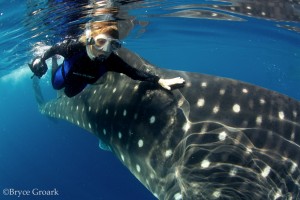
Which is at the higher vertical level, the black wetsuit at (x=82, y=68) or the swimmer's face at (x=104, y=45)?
the swimmer's face at (x=104, y=45)

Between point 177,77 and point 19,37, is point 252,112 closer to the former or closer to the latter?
point 177,77

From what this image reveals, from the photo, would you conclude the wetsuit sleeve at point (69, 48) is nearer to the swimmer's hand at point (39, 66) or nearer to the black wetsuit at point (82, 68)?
the black wetsuit at point (82, 68)

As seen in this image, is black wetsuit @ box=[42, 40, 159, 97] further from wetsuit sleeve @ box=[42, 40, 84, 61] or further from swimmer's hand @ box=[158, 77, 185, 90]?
swimmer's hand @ box=[158, 77, 185, 90]

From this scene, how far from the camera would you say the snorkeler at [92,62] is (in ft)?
17.6

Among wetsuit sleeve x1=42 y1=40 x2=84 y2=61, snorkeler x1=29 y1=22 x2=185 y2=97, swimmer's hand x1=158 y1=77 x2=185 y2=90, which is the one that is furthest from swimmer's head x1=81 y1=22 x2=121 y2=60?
swimmer's hand x1=158 y1=77 x2=185 y2=90

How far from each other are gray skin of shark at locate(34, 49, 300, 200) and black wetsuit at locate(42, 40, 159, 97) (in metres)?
0.32

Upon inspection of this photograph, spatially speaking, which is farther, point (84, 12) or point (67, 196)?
point (67, 196)

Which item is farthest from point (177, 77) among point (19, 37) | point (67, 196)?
point (67, 196)

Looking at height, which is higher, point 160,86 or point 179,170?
point 160,86

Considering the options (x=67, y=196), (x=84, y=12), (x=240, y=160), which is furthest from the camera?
(x=67, y=196)

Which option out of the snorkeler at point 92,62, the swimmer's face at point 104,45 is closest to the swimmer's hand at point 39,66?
the snorkeler at point 92,62

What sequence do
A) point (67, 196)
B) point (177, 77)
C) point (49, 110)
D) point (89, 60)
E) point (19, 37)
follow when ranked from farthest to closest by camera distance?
point (67, 196) < point (19, 37) < point (49, 110) < point (89, 60) < point (177, 77)

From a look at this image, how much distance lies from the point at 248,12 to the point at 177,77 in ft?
25.9

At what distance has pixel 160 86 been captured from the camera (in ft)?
17.3
